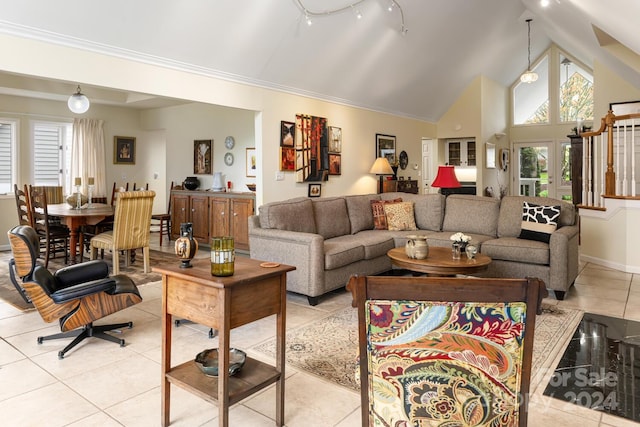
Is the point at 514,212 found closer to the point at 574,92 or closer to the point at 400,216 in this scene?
the point at 400,216

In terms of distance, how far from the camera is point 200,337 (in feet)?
10.4

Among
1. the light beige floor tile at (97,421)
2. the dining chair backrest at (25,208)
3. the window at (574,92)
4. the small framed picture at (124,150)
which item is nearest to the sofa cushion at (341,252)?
the light beige floor tile at (97,421)

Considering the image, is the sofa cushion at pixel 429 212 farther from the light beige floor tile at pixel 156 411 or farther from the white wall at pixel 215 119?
the light beige floor tile at pixel 156 411

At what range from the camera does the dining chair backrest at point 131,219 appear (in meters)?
4.81

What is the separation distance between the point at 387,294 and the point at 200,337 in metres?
2.34

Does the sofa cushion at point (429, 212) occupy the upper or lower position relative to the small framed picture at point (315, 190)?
lower

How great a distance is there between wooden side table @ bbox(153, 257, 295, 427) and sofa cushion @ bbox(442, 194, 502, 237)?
3.74m

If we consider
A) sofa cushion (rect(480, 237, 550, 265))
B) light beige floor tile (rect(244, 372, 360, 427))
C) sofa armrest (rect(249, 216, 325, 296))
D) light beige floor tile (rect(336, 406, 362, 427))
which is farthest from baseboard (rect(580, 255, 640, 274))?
light beige floor tile (rect(336, 406, 362, 427))

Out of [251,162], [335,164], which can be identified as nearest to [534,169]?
[335,164]

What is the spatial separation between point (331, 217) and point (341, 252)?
95 cm

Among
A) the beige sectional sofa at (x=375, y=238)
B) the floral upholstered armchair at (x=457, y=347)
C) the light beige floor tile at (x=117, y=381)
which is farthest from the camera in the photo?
the beige sectional sofa at (x=375, y=238)

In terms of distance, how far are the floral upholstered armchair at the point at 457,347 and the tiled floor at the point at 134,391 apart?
1015 millimetres

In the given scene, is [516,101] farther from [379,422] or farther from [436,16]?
[379,422]

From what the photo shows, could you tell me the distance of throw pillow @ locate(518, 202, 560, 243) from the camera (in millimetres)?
4414
